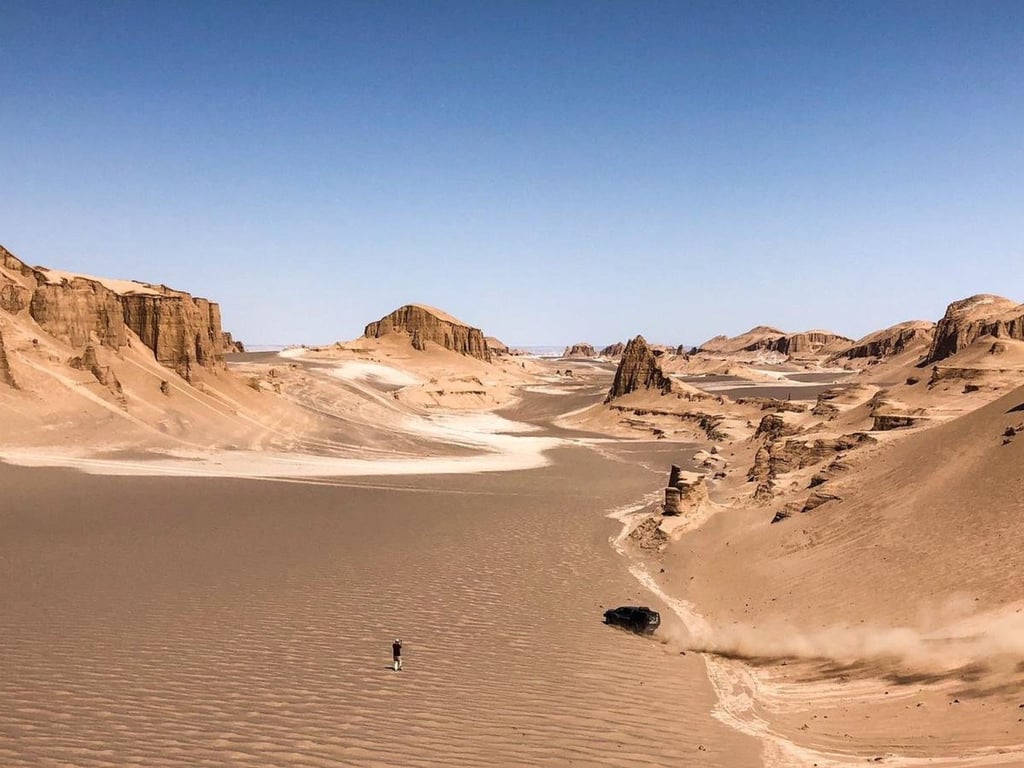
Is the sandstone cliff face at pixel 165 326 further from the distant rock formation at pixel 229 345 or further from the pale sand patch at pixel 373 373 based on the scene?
the distant rock formation at pixel 229 345

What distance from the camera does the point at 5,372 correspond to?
39219 mm

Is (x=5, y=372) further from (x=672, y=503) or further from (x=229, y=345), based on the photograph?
(x=229, y=345)

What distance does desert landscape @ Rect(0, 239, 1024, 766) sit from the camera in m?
9.16

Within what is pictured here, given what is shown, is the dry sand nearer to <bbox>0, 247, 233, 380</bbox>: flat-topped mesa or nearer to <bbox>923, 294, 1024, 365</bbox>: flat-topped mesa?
<bbox>0, 247, 233, 380</bbox>: flat-topped mesa

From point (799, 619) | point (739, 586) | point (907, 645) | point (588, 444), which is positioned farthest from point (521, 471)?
point (907, 645)

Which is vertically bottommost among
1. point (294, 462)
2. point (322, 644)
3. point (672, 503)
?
point (322, 644)

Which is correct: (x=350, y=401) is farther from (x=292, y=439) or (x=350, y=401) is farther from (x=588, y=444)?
(x=588, y=444)

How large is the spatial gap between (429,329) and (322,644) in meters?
117

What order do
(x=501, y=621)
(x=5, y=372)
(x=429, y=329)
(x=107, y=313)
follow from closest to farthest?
(x=501, y=621) < (x=5, y=372) < (x=107, y=313) < (x=429, y=329)

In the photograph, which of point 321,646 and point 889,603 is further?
point 889,603

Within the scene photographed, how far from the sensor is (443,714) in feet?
32.8

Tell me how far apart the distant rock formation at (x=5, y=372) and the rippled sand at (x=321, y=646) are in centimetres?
1807

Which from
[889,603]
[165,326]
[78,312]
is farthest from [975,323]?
[78,312]

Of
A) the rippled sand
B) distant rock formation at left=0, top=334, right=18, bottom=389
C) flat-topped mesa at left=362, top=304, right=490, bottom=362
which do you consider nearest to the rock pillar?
the rippled sand
